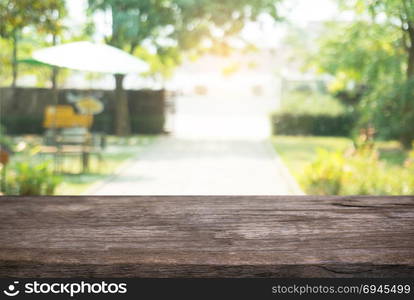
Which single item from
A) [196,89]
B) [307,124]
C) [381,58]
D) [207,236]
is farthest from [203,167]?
[307,124]

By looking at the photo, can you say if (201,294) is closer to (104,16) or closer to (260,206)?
(260,206)

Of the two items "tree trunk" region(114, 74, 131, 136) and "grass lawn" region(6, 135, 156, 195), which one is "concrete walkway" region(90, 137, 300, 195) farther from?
"tree trunk" region(114, 74, 131, 136)

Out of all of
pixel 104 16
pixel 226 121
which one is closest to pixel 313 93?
pixel 226 121

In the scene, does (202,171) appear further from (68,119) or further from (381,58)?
(68,119)

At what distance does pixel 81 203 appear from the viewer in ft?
5.06

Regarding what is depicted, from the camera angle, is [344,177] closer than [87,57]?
No

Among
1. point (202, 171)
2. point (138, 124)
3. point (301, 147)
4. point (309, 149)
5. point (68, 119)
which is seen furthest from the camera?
point (301, 147)

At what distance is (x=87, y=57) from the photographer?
4.20 m

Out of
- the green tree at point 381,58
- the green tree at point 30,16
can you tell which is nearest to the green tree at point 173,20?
the green tree at point 30,16

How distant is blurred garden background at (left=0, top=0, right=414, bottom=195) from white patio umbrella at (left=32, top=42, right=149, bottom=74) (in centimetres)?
2

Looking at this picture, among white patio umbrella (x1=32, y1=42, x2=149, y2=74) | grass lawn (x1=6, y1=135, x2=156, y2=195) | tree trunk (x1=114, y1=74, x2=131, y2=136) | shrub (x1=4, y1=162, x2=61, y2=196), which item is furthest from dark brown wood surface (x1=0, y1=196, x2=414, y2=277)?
grass lawn (x1=6, y1=135, x2=156, y2=195)

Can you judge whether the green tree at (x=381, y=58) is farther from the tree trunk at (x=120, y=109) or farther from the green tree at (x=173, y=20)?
the tree trunk at (x=120, y=109)

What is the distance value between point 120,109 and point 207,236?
5612 millimetres

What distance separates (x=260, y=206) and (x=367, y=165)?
4.70m
